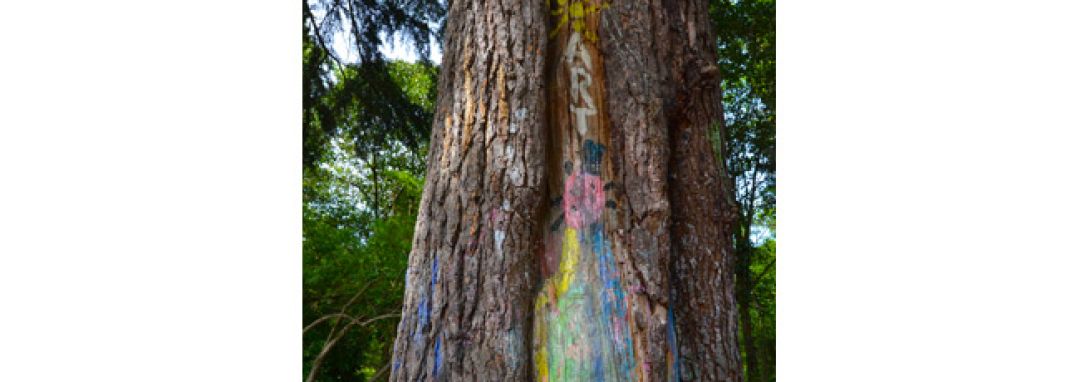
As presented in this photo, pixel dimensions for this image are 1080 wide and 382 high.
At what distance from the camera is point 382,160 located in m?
4.07

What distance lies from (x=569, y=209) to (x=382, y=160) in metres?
2.62

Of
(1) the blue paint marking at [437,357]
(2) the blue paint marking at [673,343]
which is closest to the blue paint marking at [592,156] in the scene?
(2) the blue paint marking at [673,343]

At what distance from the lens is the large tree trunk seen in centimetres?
157

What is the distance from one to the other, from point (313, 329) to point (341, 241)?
0.56 meters

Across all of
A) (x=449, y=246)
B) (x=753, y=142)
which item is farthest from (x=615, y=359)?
(x=753, y=142)

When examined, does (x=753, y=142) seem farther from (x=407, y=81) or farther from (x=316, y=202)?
(x=316, y=202)

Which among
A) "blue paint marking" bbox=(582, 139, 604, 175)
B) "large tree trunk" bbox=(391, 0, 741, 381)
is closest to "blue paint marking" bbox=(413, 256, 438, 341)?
"large tree trunk" bbox=(391, 0, 741, 381)

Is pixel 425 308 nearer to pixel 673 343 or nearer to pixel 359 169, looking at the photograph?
pixel 673 343

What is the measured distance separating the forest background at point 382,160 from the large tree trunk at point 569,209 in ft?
7.68

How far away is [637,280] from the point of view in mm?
1572

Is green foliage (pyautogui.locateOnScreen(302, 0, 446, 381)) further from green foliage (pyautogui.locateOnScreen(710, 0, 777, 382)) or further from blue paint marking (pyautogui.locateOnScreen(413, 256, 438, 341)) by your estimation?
blue paint marking (pyautogui.locateOnScreen(413, 256, 438, 341))

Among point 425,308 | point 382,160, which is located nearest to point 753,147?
point 382,160

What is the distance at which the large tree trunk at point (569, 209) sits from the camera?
1.57 metres

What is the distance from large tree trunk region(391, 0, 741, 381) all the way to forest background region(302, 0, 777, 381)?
7.68 feet
